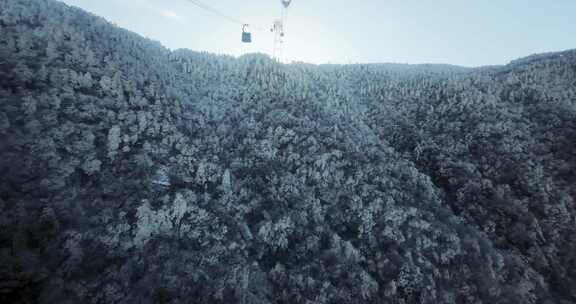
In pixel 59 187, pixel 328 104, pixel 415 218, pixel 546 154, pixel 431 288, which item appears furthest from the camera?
pixel 328 104

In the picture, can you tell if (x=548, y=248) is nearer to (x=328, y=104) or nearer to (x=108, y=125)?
(x=328, y=104)

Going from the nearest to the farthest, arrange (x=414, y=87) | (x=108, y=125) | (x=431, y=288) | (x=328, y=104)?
(x=431, y=288), (x=108, y=125), (x=328, y=104), (x=414, y=87)

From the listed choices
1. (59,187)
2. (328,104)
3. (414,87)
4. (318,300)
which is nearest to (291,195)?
(318,300)

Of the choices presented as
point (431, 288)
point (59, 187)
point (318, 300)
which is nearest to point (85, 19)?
point (59, 187)

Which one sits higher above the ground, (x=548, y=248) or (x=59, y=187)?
(x=59, y=187)

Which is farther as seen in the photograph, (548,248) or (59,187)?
(548,248)

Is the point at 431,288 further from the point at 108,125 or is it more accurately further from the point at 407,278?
the point at 108,125

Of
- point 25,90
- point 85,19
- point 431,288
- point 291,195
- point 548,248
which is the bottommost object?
point 431,288
